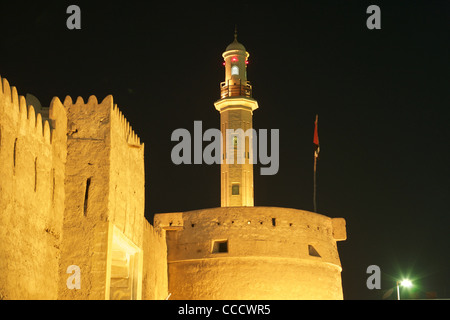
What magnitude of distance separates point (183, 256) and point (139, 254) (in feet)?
24.3

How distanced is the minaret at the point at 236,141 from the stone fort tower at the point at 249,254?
4.62 m

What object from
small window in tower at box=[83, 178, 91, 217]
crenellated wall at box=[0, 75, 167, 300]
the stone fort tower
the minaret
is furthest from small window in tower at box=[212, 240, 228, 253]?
small window in tower at box=[83, 178, 91, 217]

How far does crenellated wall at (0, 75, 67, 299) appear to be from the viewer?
430 inches

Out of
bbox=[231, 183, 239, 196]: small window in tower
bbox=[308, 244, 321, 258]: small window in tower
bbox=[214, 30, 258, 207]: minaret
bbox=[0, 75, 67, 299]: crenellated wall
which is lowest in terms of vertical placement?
bbox=[0, 75, 67, 299]: crenellated wall

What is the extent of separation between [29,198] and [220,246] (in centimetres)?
1200

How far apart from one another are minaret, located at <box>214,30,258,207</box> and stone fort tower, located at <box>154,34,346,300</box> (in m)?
4.62

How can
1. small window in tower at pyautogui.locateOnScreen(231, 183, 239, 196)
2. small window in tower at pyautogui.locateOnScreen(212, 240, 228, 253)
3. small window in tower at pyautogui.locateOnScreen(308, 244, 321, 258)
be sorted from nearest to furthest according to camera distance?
small window in tower at pyautogui.locateOnScreen(212, 240, 228, 253)
small window in tower at pyautogui.locateOnScreen(308, 244, 321, 258)
small window in tower at pyautogui.locateOnScreen(231, 183, 239, 196)

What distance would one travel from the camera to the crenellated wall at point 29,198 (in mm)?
10922

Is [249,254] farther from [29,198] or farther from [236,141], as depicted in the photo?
Answer: [29,198]

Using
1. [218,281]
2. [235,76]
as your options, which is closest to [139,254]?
[218,281]

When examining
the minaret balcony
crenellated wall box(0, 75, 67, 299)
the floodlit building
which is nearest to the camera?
crenellated wall box(0, 75, 67, 299)

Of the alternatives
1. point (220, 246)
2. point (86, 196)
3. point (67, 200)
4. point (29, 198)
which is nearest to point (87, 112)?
point (86, 196)

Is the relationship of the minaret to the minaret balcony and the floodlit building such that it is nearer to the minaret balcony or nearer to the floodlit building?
the minaret balcony
